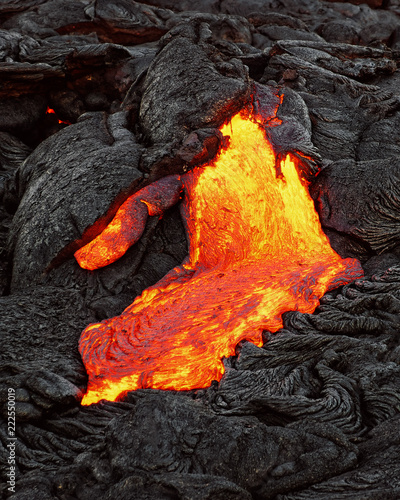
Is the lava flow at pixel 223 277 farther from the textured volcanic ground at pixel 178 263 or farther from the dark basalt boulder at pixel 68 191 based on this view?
the dark basalt boulder at pixel 68 191

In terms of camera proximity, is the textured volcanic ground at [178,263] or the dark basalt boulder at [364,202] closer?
the textured volcanic ground at [178,263]

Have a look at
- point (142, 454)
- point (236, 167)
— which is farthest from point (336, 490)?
point (236, 167)

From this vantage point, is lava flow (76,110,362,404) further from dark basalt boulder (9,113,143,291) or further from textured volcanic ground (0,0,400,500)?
dark basalt boulder (9,113,143,291)

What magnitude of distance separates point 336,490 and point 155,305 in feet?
9.92

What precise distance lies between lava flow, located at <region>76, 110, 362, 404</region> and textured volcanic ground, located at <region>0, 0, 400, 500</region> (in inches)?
8.0

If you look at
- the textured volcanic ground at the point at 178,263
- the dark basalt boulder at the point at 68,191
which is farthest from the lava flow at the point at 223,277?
the dark basalt boulder at the point at 68,191

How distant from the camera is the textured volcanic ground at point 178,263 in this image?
398 cm

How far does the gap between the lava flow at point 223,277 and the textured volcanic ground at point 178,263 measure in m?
0.20

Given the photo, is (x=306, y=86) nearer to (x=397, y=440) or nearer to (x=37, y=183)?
(x=37, y=183)

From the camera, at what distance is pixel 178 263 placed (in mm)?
6656

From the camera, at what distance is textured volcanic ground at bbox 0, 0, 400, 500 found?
13.1ft

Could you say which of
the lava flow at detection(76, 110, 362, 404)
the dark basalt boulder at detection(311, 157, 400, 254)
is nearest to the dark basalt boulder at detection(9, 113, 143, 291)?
the lava flow at detection(76, 110, 362, 404)

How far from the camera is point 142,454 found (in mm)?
4020

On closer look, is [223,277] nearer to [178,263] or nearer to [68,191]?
[178,263]
